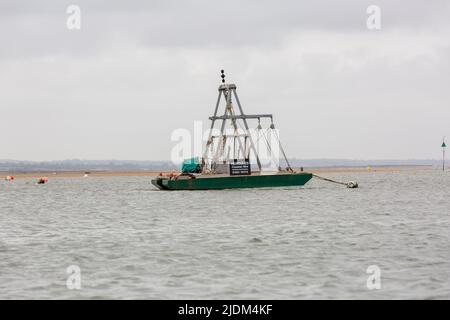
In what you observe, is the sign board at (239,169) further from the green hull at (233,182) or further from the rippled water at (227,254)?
the rippled water at (227,254)

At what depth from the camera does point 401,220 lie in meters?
49.5

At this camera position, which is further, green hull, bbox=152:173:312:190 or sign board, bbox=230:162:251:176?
sign board, bbox=230:162:251:176

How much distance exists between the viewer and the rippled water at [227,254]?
77.4 feet

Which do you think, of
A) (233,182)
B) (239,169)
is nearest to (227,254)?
(233,182)

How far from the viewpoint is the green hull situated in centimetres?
8744

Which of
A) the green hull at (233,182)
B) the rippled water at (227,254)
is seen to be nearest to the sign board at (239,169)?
the green hull at (233,182)

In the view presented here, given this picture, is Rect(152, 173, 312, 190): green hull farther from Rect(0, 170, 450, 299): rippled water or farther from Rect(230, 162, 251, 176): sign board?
Rect(0, 170, 450, 299): rippled water

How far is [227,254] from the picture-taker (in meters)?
31.8

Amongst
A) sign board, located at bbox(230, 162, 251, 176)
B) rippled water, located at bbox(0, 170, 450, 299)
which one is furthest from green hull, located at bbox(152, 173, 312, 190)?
rippled water, located at bbox(0, 170, 450, 299)

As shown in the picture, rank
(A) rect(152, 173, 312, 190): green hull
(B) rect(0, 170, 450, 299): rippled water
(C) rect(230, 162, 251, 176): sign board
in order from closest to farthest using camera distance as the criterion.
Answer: (B) rect(0, 170, 450, 299): rippled water < (A) rect(152, 173, 312, 190): green hull < (C) rect(230, 162, 251, 176): sign board

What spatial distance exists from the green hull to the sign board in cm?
116

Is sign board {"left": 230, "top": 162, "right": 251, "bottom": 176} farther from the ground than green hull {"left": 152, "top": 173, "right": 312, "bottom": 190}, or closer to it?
farther from the ground

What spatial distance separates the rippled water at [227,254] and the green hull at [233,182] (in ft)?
96.9
